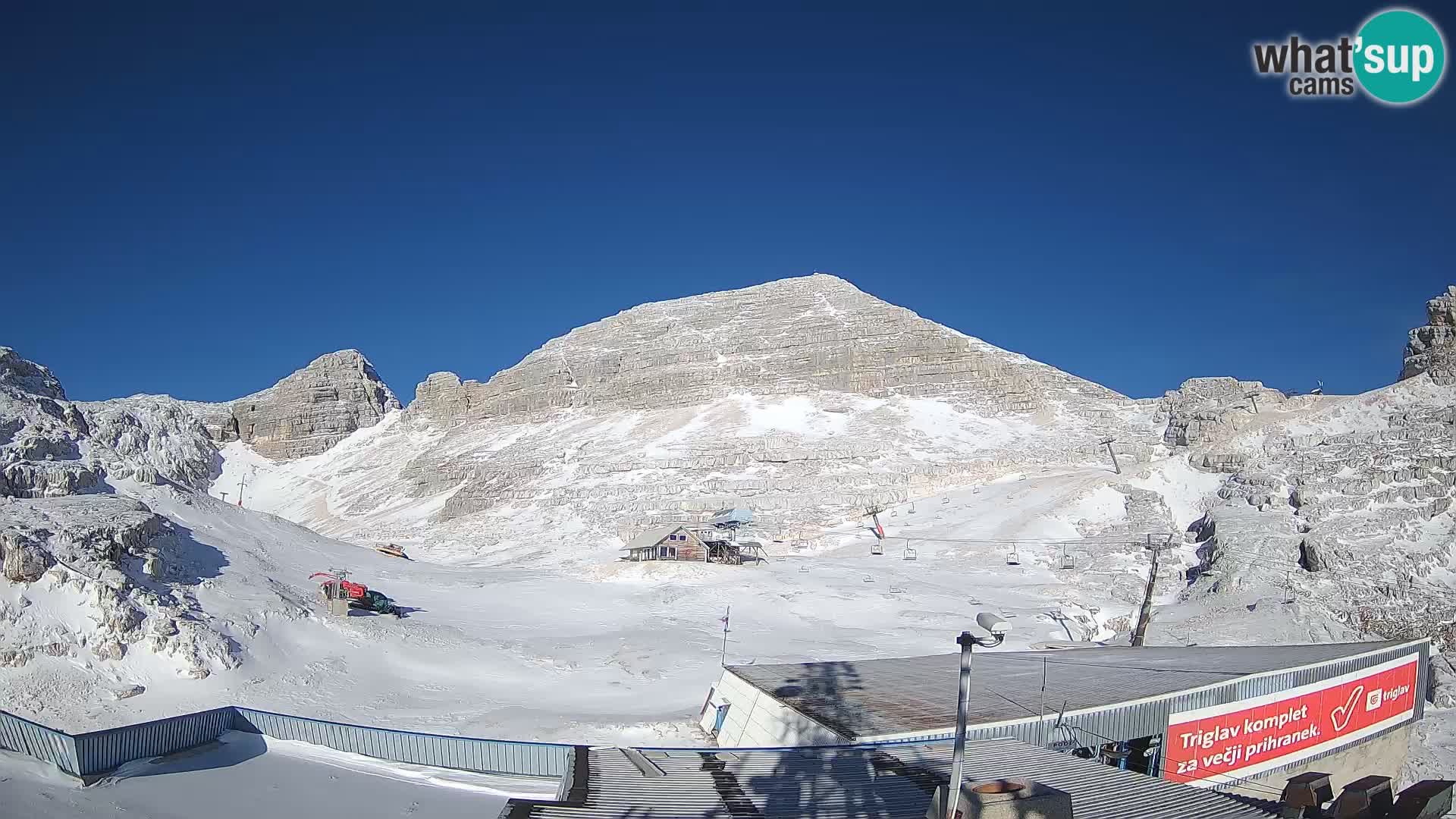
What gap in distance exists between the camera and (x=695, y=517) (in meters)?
55.9

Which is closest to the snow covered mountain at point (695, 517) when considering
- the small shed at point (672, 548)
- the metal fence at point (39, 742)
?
the small shed at point (672, 548)

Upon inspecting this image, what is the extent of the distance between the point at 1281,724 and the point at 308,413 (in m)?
116

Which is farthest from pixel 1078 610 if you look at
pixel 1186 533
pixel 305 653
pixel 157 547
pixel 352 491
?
pixel 352 491

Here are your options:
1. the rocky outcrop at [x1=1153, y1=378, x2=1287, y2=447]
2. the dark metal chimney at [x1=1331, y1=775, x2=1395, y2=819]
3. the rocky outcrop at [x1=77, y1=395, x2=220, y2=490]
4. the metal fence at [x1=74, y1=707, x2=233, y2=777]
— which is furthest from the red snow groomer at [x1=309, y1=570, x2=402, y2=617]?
the rocky outcrop at [x1=77, y1=395, x2=220, y2=490]

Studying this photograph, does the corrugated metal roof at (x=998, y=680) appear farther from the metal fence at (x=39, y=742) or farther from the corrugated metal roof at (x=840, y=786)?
the metal fence at (x=39, y=742)

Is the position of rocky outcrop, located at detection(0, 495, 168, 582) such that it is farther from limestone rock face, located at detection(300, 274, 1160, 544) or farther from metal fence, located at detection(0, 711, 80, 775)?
limestone rock face, located at detection(300, 274, 1160, 544)

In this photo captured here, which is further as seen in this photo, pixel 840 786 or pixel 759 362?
pixel 759 362

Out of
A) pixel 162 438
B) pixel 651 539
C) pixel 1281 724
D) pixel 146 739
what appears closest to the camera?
pixel 146 739

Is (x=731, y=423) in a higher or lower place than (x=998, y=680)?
higher

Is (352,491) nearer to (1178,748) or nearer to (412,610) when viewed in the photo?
(412,610)

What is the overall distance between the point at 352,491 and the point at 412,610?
67888mm

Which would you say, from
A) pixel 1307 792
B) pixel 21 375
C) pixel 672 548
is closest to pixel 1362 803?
pixel 1307 792

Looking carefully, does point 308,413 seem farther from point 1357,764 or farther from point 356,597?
point 1357,764

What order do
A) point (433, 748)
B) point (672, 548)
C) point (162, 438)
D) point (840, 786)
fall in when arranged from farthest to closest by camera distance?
point (162, 438) → point (672, 548) → point (433, 748) → point (840, 786)
